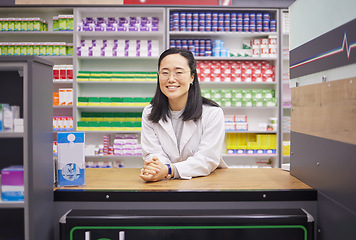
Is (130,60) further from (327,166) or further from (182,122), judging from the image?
(327,166)

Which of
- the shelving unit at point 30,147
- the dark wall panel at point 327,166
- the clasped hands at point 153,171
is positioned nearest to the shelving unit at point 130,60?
the dark wall panel at point 327,166

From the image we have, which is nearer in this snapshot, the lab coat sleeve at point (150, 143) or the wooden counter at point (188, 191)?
the wooden counter at point (188, 191)

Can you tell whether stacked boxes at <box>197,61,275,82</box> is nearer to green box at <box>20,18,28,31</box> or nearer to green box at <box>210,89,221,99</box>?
green box at <box>210,89,221,99</box>

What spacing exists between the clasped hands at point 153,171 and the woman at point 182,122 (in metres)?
0.14

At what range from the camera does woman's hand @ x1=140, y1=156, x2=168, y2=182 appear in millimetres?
1803

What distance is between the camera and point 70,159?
1.69m

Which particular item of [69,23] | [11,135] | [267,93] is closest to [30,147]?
[11,135]

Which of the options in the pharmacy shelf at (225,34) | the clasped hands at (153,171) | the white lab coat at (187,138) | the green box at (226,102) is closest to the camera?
the clasped hands at (153,171)

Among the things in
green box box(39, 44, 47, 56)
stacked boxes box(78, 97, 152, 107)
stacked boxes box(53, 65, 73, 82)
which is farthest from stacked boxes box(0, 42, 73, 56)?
stacked boxes box(78, 97, 152, 107)

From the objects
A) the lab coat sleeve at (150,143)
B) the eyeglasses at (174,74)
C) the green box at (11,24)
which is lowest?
the lab coat sleeve at (150,143)

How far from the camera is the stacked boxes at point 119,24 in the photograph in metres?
5.02

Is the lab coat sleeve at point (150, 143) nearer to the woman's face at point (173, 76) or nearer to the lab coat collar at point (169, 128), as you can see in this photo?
the lab coat collar at point (169, 128)

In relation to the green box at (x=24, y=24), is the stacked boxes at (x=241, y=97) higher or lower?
lower

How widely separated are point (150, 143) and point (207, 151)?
386 millimetres
